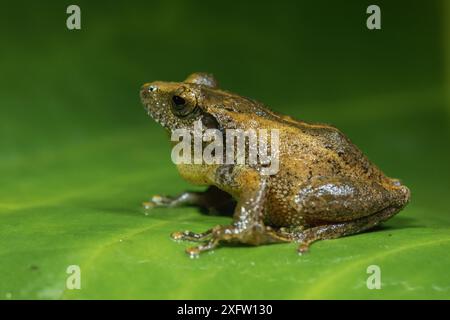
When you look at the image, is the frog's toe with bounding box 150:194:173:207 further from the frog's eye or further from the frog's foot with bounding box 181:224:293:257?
the frog's foot with bounding box 181:224:293:257

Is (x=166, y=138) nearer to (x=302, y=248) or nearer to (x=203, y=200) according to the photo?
(x=203, y=200)

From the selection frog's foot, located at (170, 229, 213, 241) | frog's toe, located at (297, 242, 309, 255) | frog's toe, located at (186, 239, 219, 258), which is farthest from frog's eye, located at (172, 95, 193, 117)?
frog's toe, located at (297, 242, 309, 255)

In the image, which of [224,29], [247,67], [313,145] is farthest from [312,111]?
[313,145]

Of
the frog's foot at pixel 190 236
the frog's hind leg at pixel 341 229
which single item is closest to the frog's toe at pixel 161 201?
the frog's foot at pixel 190 236

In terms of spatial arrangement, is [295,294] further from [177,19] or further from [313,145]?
[177,19]

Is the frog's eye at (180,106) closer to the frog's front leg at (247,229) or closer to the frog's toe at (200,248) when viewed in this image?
the frog's front leg at (247,229)

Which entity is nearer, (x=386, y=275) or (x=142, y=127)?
(x=386, y=275)
